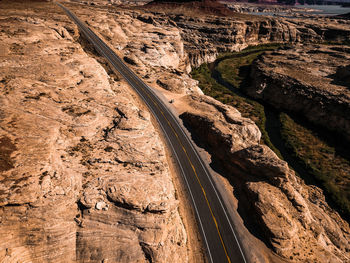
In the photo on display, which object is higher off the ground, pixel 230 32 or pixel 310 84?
pixel 230 32

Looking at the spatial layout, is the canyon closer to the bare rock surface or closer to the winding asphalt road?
the bare rock surface

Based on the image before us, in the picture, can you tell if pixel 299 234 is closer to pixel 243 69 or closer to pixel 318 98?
pixel 318 98

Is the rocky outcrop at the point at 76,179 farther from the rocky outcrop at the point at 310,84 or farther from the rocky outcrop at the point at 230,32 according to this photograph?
the rocky outcrop at the point at 230,32

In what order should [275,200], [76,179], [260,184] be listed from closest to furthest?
[76,179] → [275,200] → [260,184]

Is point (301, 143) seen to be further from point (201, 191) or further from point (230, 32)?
point (230, 32)

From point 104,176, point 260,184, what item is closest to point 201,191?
point 260,184

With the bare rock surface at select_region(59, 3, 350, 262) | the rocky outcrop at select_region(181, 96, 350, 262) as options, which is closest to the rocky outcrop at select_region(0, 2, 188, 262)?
the bare rock surface at select_region(59, 3, 350, 262)

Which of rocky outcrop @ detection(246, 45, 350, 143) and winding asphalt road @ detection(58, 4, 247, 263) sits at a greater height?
rocky outcrop @ detection(246, 45, 350, 143)
